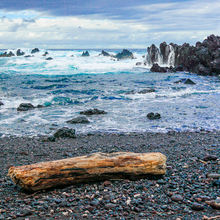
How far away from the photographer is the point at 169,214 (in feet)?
13.3

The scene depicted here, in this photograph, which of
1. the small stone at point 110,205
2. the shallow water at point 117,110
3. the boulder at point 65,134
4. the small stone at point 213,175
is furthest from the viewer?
the shallow water at point 117,110

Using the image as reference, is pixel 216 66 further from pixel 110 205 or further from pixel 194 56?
pixel 110 205

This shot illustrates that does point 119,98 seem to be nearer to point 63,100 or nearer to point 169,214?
point 63,100

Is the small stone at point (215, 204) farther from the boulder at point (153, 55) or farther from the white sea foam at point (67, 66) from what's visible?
the boulder at point (153, 55)

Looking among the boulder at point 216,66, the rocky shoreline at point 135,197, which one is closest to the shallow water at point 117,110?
the rocky shoreline at point 135,197

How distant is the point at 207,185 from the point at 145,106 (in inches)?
442

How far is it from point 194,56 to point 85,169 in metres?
35.0

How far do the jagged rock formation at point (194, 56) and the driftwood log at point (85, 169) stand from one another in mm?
30753

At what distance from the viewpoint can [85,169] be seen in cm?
502

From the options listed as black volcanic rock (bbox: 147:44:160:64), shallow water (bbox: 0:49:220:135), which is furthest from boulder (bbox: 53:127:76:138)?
black volcanic rock (bbox: 147:44:160:64)

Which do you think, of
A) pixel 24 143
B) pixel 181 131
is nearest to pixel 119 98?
pixel 181 131

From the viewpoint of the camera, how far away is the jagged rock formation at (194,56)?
34.2 metres

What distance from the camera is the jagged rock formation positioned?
3421 centimetres

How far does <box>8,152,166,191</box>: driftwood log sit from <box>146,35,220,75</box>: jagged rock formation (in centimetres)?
3075
